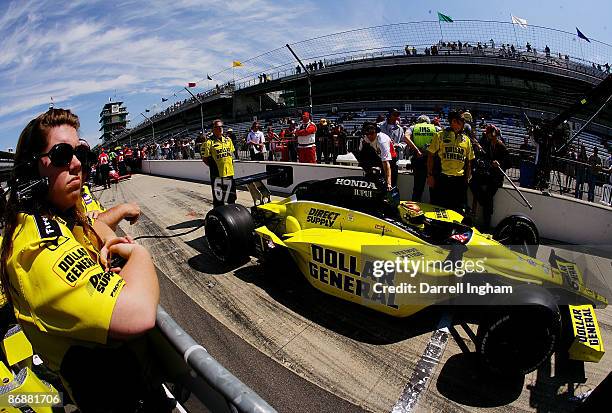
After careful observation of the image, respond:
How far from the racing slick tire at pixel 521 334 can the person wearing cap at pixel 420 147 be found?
13.7 ft

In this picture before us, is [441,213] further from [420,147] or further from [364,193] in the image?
[420,147]

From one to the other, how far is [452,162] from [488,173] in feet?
3.49

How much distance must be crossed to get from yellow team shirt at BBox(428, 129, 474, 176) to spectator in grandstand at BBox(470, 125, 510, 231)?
0.68m

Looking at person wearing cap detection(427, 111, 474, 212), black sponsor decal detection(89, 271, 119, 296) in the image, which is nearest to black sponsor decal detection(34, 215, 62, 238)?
black sponsor decal detection(89, 271, 119, 296)

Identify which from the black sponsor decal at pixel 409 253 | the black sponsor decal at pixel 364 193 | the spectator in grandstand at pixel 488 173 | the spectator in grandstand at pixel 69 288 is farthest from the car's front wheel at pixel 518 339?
the spectator in grandstand at pixel 488 173

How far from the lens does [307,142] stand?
9953mm

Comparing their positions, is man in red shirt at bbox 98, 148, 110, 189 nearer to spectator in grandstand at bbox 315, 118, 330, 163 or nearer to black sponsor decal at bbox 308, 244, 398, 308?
spectator in grandstand at bbox 315, 118, 330, 163

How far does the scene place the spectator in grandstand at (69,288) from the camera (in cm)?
107

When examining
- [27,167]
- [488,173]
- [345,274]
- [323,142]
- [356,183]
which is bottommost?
[345,274]

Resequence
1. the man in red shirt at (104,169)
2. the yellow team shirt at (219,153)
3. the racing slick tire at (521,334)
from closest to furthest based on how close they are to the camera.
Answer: the racing slick tire at (521,334)
the yellow team shirt at (219,153)
the man in red shirt at (104,169)

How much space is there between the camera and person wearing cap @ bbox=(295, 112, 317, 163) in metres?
9.78

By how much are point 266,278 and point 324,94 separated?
34.4m

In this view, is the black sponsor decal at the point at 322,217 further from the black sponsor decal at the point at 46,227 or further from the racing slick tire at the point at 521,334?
the black sponsor decal at the point at 46,227

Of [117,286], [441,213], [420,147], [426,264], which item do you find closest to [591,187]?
[420,147]
